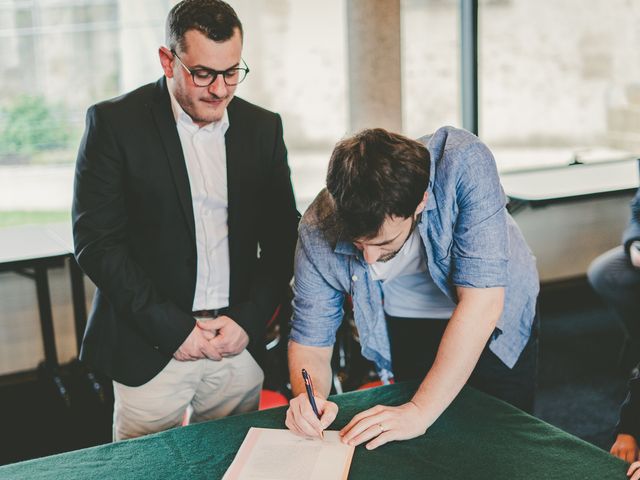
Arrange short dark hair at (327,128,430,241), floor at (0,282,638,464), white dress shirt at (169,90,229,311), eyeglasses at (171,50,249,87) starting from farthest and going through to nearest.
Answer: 1. floor at (0,282,638,464)
2. white dress shirt at (169,90,229,311)
3. eyeglasses at (171,50,249,87)
4. short dark hair at (327,128,430,241)

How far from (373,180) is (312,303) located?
487mm

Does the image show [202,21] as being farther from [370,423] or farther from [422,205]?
[370,423]

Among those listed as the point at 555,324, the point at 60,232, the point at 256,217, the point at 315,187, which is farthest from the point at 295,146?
the point at 256,217

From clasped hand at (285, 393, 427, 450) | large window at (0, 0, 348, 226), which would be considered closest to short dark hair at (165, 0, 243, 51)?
clasped hand at (285, 393, 427, 450)

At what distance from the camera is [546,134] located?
5.06 meters

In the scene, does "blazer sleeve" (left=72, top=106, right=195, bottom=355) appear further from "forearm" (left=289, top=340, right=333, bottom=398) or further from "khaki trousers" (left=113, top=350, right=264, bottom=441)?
"forearm" (left=289, top=340, right=333, bottom=398)

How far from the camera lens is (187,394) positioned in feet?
6.99

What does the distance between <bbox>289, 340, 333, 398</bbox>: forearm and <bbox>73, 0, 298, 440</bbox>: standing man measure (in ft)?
0.91

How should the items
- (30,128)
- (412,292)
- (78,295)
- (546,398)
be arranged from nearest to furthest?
1. (412,292)
2. (78,295)
3. (546,398)
4. (30,128)

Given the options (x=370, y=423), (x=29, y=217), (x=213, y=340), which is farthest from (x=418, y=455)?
(x=29, y=217)

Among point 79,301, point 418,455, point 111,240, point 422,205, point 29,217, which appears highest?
point 422,205

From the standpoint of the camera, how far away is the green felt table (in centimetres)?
145

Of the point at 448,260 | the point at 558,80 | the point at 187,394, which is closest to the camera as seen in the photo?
the point at 448,260

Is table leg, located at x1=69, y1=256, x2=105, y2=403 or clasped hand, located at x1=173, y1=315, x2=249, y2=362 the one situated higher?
clasped hand, located at x1=173, y1=315, x2=249, y2=362
